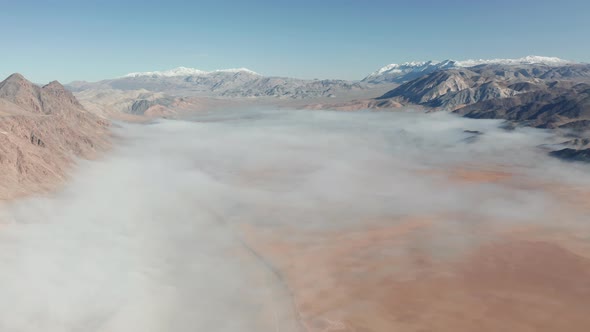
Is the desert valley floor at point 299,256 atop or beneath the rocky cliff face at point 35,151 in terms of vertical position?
beneath

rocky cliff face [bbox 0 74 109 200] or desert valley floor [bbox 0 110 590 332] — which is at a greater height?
rocky cliff face [bbox 0 74 109 200]

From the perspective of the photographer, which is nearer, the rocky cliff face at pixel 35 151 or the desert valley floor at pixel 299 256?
the desert valley floor at pixel 299 256

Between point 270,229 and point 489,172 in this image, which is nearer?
point 270,229

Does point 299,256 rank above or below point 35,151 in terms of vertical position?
below

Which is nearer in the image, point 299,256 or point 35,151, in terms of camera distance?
point 299,256

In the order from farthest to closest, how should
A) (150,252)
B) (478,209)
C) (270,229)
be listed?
(478,209), (270,229), (150,252)

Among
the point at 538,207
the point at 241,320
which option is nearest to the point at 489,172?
the point at 538,207

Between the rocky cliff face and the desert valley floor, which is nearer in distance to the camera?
the desert valley floor

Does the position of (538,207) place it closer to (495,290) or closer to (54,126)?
(495,290)
